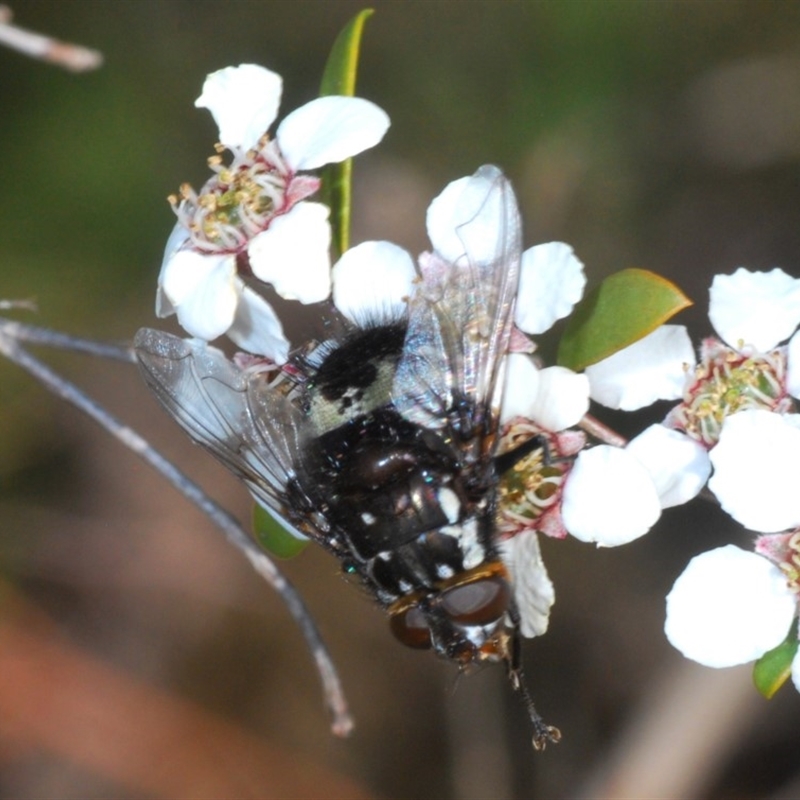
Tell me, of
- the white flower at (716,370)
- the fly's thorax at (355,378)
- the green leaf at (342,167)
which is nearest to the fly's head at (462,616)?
the fly's thorax at (355,378)

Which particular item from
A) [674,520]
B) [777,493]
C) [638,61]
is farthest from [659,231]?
[777,493]

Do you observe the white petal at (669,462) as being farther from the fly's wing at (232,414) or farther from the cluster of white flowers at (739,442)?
the fly's wing at (232,414)

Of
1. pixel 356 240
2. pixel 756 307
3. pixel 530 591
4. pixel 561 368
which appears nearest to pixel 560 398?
pixel 561 368

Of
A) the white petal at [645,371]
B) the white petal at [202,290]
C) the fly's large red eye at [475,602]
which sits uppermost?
the white petal at [202,290]

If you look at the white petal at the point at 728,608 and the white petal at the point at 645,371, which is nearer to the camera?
the white petal at the point at 728,608

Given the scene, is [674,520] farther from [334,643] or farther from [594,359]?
[594,359]

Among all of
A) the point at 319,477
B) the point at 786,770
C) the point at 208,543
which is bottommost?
the point at 786,770
